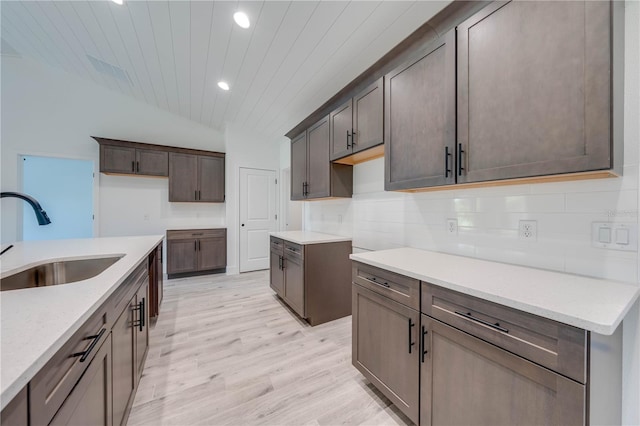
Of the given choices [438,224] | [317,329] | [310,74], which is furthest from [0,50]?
[438,224]

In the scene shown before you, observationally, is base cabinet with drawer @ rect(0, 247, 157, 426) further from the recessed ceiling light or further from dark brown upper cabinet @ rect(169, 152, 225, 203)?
dark brown upper cabinet @ rect(169, 152, 225, 203)

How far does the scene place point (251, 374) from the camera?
1796 millimetres

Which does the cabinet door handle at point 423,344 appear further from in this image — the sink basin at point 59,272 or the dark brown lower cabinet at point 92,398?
the sink basin at point 59,272

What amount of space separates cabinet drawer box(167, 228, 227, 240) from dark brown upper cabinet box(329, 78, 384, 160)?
3.03 metres

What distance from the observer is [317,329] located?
2455 millimetres

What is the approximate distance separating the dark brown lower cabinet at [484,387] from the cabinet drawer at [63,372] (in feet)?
4.51

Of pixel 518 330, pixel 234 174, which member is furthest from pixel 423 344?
pixel 234 174

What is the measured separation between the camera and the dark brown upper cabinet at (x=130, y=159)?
3822 millimetres

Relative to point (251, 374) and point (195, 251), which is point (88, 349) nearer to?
point (251, 374)

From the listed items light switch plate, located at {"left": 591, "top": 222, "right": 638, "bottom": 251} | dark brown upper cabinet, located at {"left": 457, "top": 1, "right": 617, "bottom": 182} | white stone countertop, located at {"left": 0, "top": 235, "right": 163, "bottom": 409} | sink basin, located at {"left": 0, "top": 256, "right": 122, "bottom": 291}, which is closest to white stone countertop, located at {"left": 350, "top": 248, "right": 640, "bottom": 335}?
light switch plate, located at {"left": 591, "top": 222, "right": 638, "bottom": 251}

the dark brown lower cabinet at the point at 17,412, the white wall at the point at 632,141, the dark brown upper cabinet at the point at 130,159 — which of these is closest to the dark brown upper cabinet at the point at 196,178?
the dark brown upper cabinet at the point at 130,159

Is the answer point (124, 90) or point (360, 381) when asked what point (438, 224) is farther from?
point (124, 90)

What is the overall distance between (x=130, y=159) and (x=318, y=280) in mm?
3844

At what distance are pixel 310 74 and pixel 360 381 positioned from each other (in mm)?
2901
